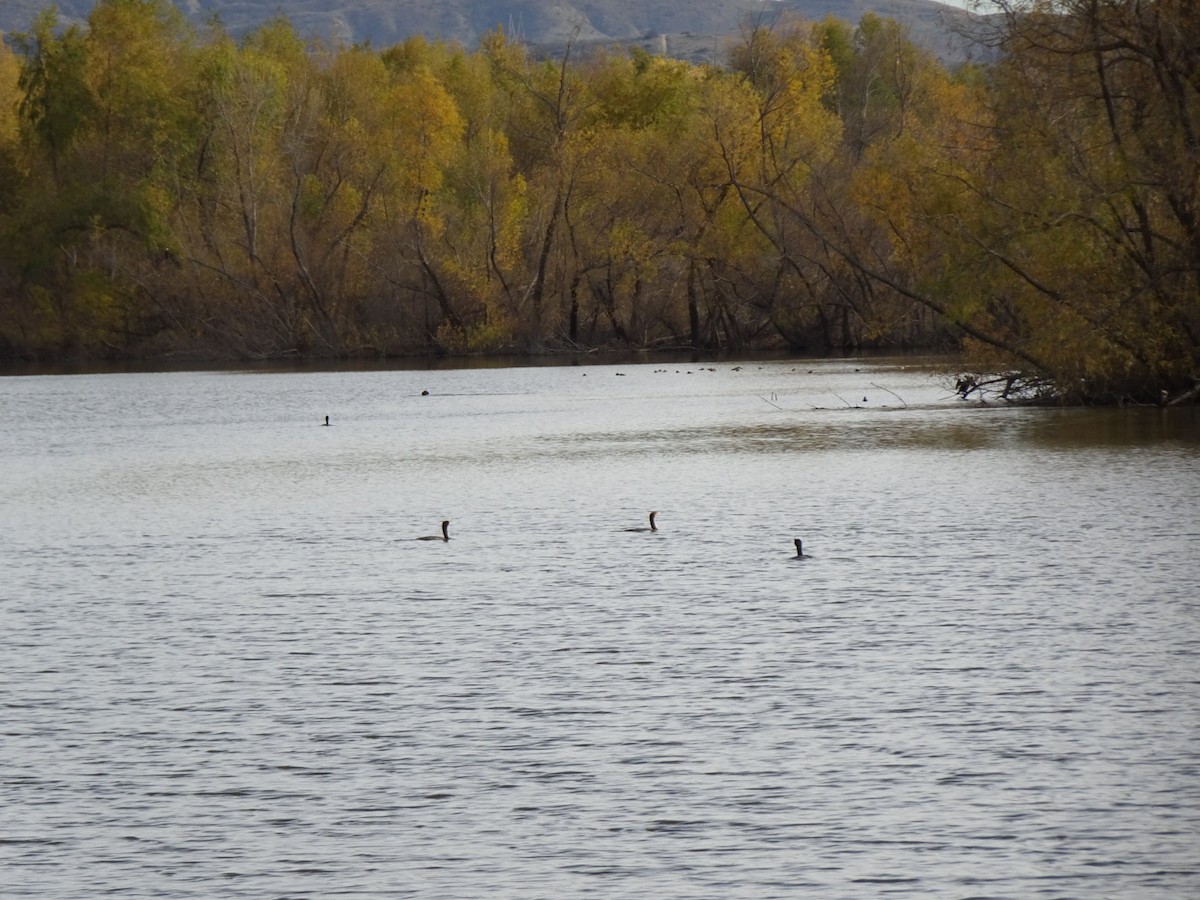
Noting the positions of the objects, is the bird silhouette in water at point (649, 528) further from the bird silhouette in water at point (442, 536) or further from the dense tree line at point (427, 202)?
the dense tree line at point (427, 202)

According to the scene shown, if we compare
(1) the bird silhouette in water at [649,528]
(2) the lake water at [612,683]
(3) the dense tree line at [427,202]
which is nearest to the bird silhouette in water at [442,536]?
(2) the lake water at [612,683]

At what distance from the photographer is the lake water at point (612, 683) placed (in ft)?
32.1

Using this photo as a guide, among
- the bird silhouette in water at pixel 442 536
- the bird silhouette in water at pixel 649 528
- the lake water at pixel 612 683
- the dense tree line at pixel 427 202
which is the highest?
the dense tree line at pixel 427 202

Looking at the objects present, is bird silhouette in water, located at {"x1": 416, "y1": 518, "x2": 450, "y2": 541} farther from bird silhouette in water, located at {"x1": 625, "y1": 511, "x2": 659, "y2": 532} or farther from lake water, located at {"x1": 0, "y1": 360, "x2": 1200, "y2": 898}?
bird silhouette in water, located at {"x1": 625, "y1": 511, "x2": 659, "y2": 532}

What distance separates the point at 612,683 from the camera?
14.2m

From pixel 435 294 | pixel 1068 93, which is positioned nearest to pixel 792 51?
pixel 435 294

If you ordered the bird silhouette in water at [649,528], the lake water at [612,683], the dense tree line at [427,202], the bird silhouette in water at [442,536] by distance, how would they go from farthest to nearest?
the dense tree line at [427,202] → the bird silhouette in water at [649,528] → the bird silhouette in water at [442,536] → the lake water at [612,683]

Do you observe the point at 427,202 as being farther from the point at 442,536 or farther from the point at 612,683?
the point at 612,683

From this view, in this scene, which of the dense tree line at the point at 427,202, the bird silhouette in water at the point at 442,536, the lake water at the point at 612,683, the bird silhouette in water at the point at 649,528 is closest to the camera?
the lake water at the point at 612,683

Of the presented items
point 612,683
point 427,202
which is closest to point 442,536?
point 612,683

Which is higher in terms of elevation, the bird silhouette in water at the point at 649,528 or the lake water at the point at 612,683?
the bird silhouette in water at the point at 649,528

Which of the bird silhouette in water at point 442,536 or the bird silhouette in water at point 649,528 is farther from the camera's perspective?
the bird silhouette in water at point 649,528

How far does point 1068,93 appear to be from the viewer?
123 ft

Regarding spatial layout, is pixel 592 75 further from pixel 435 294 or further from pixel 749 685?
pixel 749 685
